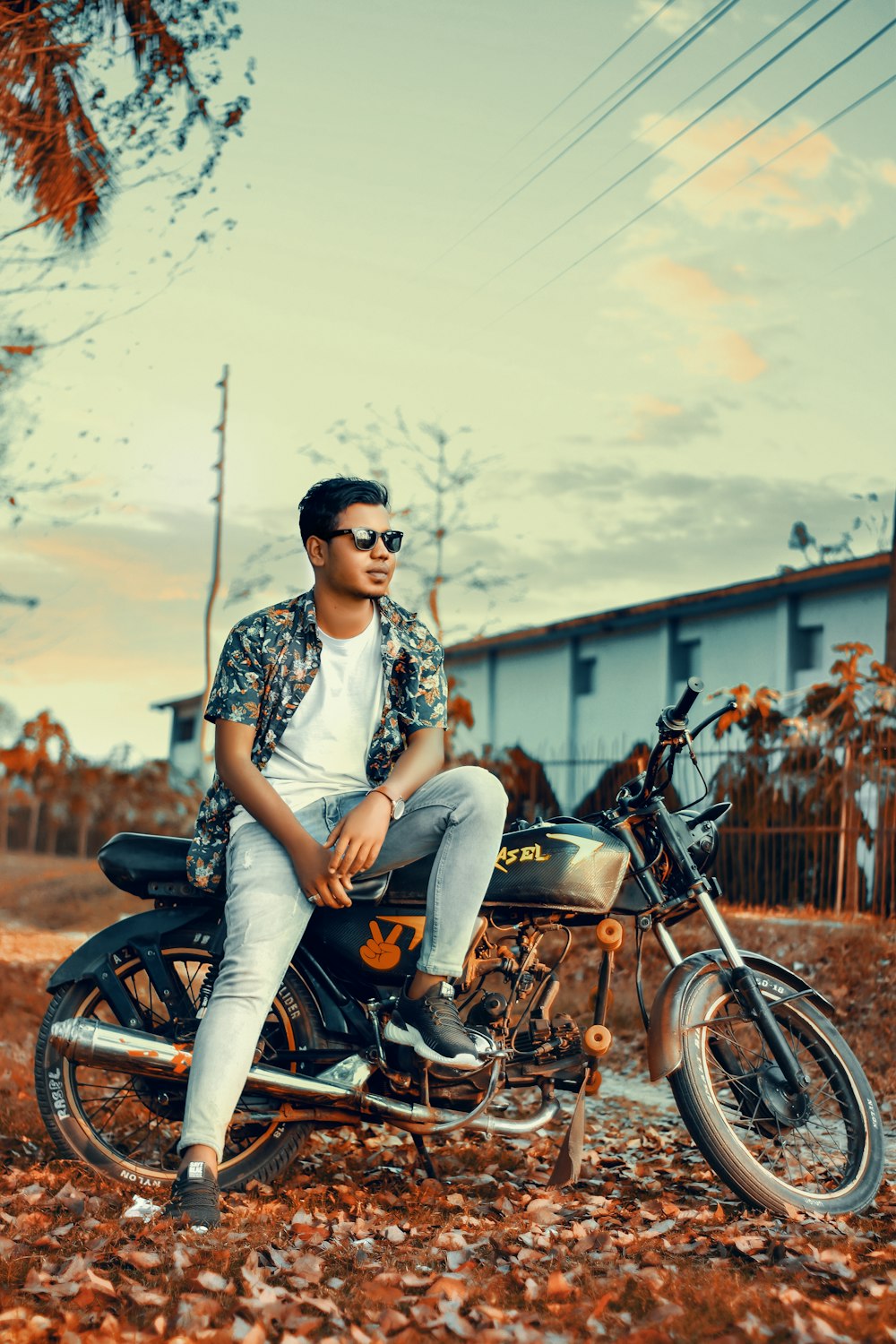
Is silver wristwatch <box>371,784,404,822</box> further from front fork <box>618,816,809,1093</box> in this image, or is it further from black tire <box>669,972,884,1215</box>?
black tire <box>669,972,884,1215</box>

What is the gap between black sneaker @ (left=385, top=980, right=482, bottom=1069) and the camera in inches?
160

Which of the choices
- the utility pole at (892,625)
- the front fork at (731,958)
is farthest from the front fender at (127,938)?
the utility pole at (892,625)

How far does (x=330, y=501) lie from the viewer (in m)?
4.39

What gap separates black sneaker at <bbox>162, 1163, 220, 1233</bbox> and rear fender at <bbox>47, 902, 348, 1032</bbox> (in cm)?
66

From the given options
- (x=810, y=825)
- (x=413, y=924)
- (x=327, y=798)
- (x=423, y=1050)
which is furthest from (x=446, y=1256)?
(x=810, y=825)

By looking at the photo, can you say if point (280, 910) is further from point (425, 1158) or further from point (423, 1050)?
point (425, 1158)

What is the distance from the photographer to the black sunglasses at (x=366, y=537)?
4336mm

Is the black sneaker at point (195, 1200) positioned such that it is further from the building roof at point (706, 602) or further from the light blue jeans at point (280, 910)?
the building roof at point (706, 602)

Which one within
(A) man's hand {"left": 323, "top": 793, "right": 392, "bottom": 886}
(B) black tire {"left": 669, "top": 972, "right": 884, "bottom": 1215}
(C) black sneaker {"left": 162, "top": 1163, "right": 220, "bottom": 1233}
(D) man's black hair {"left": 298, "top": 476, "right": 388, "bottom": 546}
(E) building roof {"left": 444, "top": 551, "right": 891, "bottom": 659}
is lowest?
(C) black sneaker {"left": 162, "top": 1163, "right": 220, "bottom": 1233}

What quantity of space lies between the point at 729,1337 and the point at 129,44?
32.6ft

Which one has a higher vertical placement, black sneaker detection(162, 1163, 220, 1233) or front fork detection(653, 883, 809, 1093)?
front fork detection(653, 883, 809, 1093)

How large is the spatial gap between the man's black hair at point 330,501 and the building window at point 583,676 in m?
23.4

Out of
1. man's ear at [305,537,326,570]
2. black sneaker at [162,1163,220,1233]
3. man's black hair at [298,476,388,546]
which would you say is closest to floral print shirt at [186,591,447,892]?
man's ear at [305,537,326,570]

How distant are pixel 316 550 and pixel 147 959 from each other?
153cm
